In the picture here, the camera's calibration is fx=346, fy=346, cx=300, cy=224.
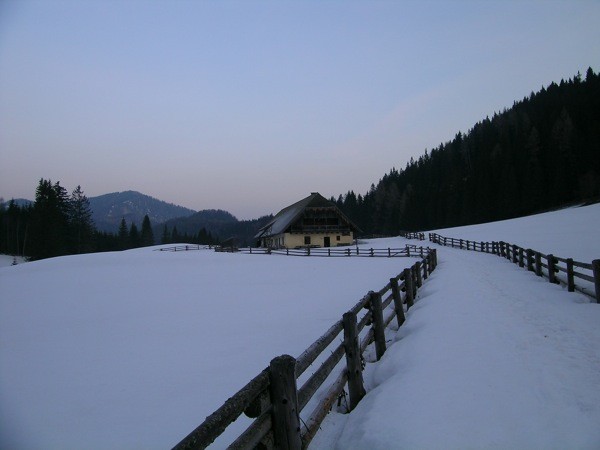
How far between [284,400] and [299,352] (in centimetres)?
519

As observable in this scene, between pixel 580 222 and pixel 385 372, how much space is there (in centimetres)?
4272

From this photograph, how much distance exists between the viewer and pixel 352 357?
15.2ft

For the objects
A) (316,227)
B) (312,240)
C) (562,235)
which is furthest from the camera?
(312,240)

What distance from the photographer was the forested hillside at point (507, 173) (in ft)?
208

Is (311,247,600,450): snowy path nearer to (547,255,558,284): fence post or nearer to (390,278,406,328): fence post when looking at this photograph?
(390,278,406,328): fence post

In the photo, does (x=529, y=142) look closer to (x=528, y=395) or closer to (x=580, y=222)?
(x=580, y=222)

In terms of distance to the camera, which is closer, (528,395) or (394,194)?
(528,395)

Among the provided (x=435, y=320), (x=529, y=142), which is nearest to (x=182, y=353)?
(x=435, y=320)

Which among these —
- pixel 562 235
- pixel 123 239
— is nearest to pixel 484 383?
pixel 562 235

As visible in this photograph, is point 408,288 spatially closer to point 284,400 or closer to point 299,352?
point 299,352

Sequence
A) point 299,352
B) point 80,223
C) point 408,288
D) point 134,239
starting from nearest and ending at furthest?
point 299,352 < point 408,288 < point 80,223 < point 134,239

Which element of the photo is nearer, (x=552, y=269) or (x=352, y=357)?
(x=352, y=357)

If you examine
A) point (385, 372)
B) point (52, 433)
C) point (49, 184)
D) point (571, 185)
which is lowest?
point (52, 433)

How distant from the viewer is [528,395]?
4.01 m
